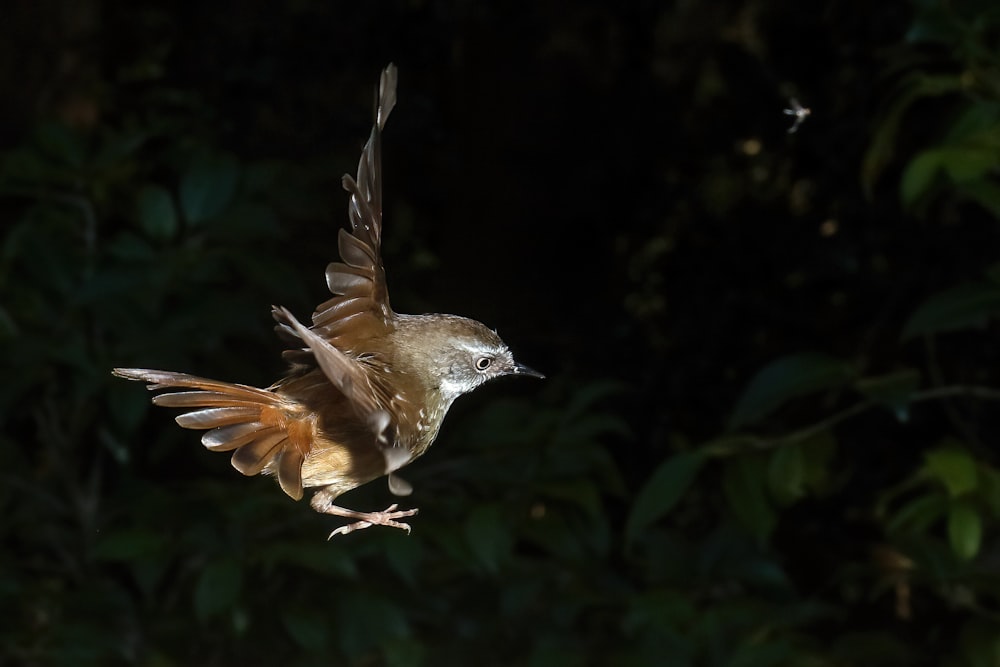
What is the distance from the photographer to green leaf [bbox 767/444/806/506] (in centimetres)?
206

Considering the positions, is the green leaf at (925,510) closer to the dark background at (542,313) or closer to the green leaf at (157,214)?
the dark background at (542,313)

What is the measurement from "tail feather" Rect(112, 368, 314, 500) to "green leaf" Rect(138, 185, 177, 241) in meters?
1.46

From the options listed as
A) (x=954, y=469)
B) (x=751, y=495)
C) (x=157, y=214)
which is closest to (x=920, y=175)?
(x=954, y=469)

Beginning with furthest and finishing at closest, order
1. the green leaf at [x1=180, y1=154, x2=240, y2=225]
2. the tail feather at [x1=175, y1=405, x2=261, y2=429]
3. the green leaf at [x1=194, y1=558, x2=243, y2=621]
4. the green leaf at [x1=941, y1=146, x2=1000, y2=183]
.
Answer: the green leaf at [x1=180, y1=154, x2=240, y2=225]
the green leaf at [x1=194, y1=558, x2=243, y2=621]
the green leaf at [x1=941, y1=146, x2=1000, y2=183]
the tail feather at [x1=175, y1=405, x2=261, y2=429]

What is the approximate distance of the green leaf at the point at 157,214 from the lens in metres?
2.29

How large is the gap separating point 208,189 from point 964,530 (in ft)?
4.52

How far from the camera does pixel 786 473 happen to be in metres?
2.07

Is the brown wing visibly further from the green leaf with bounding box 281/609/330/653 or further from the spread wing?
the green leaf with bounding box 281/609/330/653

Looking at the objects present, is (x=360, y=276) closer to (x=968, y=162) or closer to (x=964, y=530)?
(x=968, y=162)

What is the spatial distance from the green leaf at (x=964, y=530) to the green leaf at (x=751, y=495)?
29 centimetres

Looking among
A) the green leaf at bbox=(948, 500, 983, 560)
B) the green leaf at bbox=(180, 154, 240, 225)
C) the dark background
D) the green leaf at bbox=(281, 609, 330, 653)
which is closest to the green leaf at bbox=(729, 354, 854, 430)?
the dark background

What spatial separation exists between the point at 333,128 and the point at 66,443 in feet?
2.92

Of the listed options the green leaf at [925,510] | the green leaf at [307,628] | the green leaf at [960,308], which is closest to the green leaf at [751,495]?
the green leaf at [925,510]

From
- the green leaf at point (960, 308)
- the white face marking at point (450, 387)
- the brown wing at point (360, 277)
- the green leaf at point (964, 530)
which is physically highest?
the brown wing at point (360, 277)
